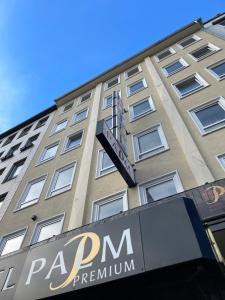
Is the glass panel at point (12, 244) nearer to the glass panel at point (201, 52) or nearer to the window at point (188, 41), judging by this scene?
the glass panel at point (201, 52)

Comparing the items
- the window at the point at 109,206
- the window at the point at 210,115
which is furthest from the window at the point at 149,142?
the window at the point at 109,206

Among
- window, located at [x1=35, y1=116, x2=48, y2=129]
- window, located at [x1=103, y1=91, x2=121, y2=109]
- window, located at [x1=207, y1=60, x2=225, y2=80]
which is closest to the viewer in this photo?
window, located at [x1=207, y1=60, x2=225, y2=80]

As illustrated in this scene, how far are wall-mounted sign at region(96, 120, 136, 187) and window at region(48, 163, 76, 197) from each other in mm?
3519

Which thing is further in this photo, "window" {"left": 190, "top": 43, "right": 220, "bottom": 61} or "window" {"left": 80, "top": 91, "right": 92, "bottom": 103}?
"window" {"left": 80, "top": 91, "right": 92, "bottom": 103}

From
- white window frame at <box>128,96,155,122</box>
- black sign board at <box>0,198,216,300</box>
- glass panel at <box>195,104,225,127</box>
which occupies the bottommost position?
black sign board at <box>0,198,216,300</box>

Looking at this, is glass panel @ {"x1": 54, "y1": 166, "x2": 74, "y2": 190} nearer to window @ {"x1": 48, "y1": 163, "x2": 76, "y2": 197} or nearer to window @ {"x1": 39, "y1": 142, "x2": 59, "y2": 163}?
window @ {"x1": 48, "y1": 163, "x2": 76, "y2": 197}

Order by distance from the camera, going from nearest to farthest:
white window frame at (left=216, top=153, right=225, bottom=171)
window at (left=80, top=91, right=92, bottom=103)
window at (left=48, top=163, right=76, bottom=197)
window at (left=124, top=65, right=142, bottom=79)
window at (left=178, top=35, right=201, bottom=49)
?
white window frame at (left=216, top=153, right=225, bottom=171) < window at (left=48, top=163, right=76, bottom=197) < window at (left=178, top=35, right=201, bottom=49) < window at (left=124, top=65, right=142, bottom=79) < window at (left=80, top=91, right=92, bottom=103)

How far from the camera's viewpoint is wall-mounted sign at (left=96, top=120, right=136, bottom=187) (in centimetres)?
698

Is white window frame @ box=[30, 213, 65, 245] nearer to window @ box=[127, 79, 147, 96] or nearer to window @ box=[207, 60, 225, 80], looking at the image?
window @ box=[127, 79, 147, 96]

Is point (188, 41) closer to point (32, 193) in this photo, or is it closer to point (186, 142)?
point (186, 142)

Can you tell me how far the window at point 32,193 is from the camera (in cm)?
1153

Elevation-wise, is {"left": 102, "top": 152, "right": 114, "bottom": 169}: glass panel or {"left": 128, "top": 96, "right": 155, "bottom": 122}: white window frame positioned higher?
{"left": 128, "top": 96, "right": 155, "bottom": 122}: white window frame

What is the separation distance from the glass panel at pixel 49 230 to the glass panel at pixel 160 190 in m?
3.57

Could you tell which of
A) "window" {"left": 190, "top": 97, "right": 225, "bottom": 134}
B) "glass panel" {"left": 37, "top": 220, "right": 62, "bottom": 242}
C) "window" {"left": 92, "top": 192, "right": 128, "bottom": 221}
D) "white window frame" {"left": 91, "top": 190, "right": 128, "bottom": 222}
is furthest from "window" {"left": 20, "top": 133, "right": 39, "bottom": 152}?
"window" {"left": 190, "top": 97, "right": 225, "bottom": 134}
